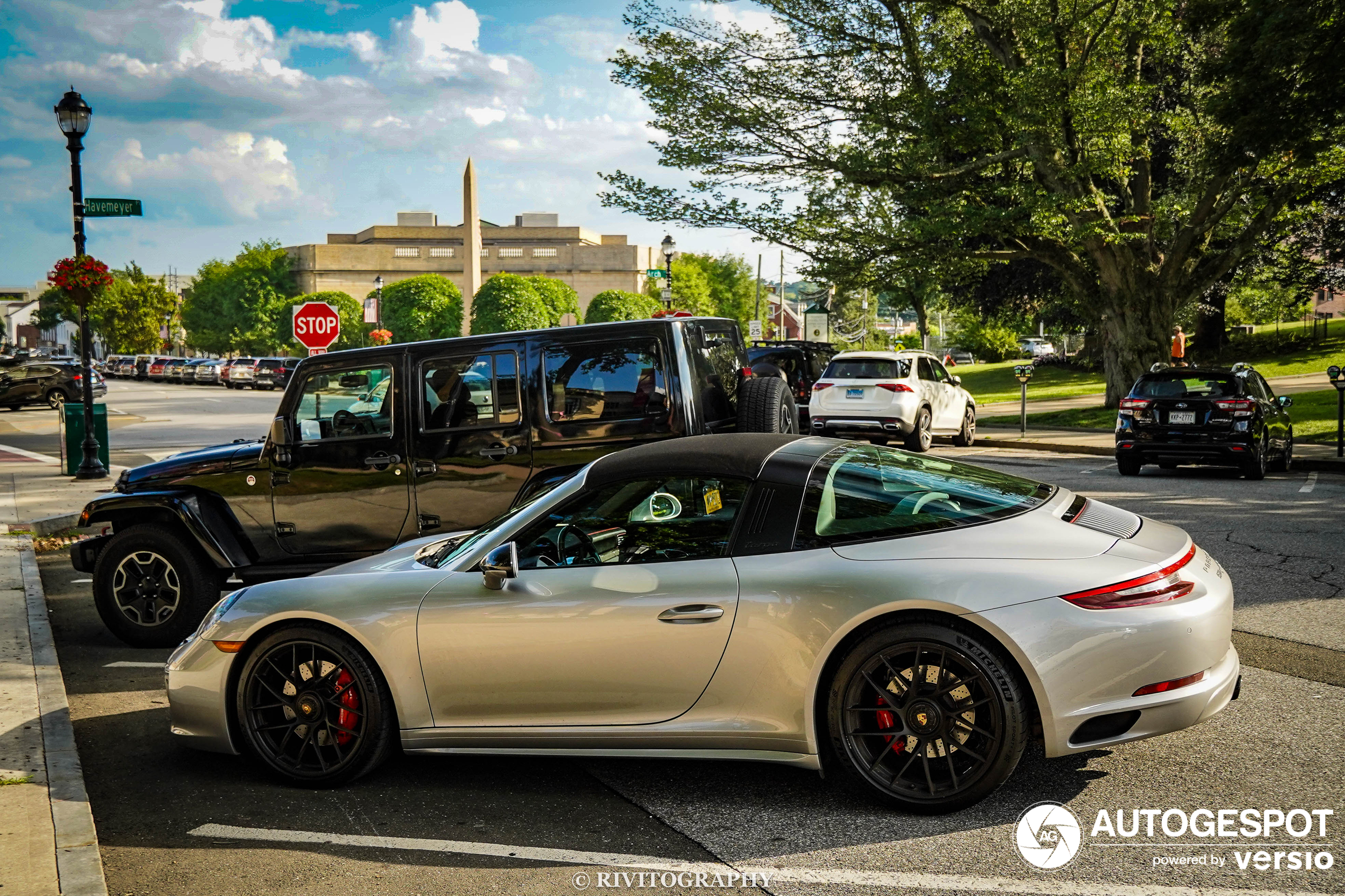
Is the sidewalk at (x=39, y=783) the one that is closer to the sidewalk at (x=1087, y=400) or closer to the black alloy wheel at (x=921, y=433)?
the black alloy wheel at (x=921, y=433)

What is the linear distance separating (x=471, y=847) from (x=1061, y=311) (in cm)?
4714

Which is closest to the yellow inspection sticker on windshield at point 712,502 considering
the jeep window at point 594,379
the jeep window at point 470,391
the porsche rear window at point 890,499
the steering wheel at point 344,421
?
the porsche rear window at point 890,499

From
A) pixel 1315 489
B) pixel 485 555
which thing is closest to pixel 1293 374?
pixel 1315 489

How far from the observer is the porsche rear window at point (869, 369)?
20484mm

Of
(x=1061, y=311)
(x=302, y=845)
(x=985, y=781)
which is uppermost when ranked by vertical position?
(x=1061, y=311)

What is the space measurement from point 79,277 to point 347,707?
17173 millimetres

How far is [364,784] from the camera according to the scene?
4.84 metres

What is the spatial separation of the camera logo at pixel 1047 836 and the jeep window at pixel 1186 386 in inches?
492

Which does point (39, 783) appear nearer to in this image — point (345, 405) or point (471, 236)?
point (345, 405)

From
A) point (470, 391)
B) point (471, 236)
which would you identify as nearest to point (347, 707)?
point (470, 391)

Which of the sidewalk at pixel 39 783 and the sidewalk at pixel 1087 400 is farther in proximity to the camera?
the sidewalk at pixel 1087 400

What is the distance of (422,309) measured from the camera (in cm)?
9738

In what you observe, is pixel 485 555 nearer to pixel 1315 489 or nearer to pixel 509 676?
pixel 509 676

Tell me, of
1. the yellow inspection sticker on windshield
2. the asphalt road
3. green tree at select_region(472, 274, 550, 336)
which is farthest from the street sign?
green tree at select_region(472, 274, 550, 336)
